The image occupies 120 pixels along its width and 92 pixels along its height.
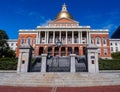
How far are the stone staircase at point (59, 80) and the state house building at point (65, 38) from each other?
38.0 metres

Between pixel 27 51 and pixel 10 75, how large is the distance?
416 cm

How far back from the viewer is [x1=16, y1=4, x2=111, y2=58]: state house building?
53.1 metres

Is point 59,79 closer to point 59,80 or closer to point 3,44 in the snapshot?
point 59,80

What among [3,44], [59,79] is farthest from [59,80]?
[3,44]

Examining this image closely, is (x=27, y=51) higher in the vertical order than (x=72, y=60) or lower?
higher

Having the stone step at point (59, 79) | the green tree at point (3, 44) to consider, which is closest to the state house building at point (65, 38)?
the green tree at point (3, 44)

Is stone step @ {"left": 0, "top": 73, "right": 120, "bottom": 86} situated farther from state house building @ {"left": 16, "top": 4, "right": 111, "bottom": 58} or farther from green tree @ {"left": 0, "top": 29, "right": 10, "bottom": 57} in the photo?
state house building @ {"left": 16, "top": 4, "right": 111, "bottom": 58}

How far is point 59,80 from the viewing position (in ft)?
42.3

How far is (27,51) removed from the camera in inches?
686

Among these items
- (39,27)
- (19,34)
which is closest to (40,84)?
(39,27)

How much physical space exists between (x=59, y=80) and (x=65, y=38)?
4404cm

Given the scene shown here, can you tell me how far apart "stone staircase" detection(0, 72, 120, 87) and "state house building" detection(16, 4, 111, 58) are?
1495 inches

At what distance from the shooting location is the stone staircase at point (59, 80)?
12.4 metres
